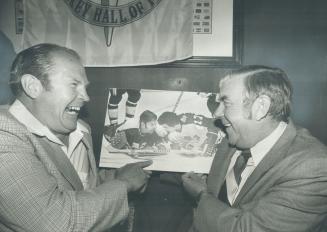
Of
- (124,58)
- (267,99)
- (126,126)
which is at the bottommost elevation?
(126,126)

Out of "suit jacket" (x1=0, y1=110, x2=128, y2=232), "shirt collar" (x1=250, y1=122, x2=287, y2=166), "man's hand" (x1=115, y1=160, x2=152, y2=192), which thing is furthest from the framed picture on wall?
"suit jacket" (x1=0, y1=110, x2=128, y2=232)

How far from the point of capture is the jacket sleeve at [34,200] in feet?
4.57

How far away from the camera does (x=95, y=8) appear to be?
225cm

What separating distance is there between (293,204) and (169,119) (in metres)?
0.95

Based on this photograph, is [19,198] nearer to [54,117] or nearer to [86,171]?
[54,117]

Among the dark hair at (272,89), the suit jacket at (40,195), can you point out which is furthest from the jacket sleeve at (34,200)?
the dark hair at (272,89)

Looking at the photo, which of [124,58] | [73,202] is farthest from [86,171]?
[124,58]

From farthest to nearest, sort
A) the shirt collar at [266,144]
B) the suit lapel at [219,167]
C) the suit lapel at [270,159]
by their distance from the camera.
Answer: the suit lapel at [219,167]
the shirt collar at [266,144]
the suit lapel at [270,159]

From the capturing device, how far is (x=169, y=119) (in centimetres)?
217

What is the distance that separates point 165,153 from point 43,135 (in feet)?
2.55

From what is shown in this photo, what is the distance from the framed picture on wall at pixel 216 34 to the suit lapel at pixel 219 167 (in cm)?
56

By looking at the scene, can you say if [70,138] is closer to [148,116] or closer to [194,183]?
[148,116]

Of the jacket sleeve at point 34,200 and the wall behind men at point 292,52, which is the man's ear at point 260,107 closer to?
the wall behind men at point 292,52

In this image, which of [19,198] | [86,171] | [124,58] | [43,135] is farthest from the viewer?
[124,58]
